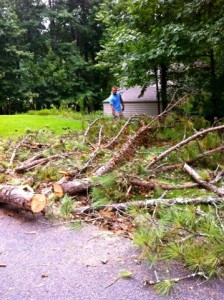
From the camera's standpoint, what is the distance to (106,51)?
452 inches

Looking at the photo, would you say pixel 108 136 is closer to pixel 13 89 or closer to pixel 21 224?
pixel 21 224

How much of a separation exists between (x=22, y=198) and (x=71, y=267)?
3.64 feet

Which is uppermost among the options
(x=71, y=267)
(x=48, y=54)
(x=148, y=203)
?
(x=48, y=54)

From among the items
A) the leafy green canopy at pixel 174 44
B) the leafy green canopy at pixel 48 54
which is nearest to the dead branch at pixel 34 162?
the leafy green canopy at pixel 174 44

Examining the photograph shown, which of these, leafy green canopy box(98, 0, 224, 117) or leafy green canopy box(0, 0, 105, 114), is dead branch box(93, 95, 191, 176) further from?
leafy green canopy box(0, 0, 105, 114)

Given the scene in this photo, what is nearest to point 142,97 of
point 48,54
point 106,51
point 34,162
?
point 106,51

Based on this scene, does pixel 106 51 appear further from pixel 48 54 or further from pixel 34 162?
pixel 48 54

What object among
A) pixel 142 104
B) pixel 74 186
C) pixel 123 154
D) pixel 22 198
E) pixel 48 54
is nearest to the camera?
pixel 22 198

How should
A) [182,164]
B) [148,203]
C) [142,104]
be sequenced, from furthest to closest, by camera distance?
[142,104], [182,164], [148,203]

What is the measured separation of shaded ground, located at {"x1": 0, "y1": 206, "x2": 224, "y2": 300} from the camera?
2.01 meters

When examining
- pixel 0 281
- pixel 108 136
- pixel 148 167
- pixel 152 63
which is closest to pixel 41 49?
pixel 152 63

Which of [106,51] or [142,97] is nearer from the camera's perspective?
[106,51]

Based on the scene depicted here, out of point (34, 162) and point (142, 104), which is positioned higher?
point (142, 104)

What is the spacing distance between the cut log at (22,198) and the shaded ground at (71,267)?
0.20 meters
